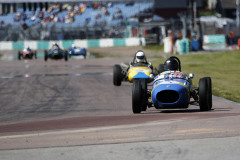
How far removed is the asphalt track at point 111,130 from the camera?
654 cm

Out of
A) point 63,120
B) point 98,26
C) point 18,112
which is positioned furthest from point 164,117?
point 98,26

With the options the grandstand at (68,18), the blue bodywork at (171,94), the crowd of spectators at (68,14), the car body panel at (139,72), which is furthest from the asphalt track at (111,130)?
the crowd of spectators at (68,14)

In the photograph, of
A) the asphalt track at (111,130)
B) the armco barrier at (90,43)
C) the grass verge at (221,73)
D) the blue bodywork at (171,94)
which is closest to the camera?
the asphalt track at (111,130)

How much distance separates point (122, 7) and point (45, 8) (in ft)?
31.9

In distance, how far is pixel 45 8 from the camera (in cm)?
6875

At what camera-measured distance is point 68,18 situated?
64125mm

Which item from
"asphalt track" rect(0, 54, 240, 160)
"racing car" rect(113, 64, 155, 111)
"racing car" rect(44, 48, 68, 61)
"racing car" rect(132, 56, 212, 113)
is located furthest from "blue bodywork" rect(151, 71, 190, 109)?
"racing car" rect(44, 48, 68, 61)

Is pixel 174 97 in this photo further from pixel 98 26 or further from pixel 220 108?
pixel 98 26

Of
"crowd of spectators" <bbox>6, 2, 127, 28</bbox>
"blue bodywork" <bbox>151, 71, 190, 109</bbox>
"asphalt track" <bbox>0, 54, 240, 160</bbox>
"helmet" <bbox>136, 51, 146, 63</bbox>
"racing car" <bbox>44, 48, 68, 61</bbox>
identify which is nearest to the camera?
"asphalt track" <bbox>0, 54, 240, 160</bbox>

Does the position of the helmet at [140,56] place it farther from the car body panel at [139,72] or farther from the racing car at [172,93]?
the racing car at [172,93]

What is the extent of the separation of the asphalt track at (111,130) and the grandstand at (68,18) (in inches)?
1699

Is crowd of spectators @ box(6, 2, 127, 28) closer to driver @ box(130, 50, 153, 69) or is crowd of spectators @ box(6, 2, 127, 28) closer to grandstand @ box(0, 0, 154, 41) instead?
grandstand @ box(0, 0, 154, 41)

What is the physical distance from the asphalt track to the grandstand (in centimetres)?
4317

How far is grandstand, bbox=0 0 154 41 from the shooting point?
2244 inches
